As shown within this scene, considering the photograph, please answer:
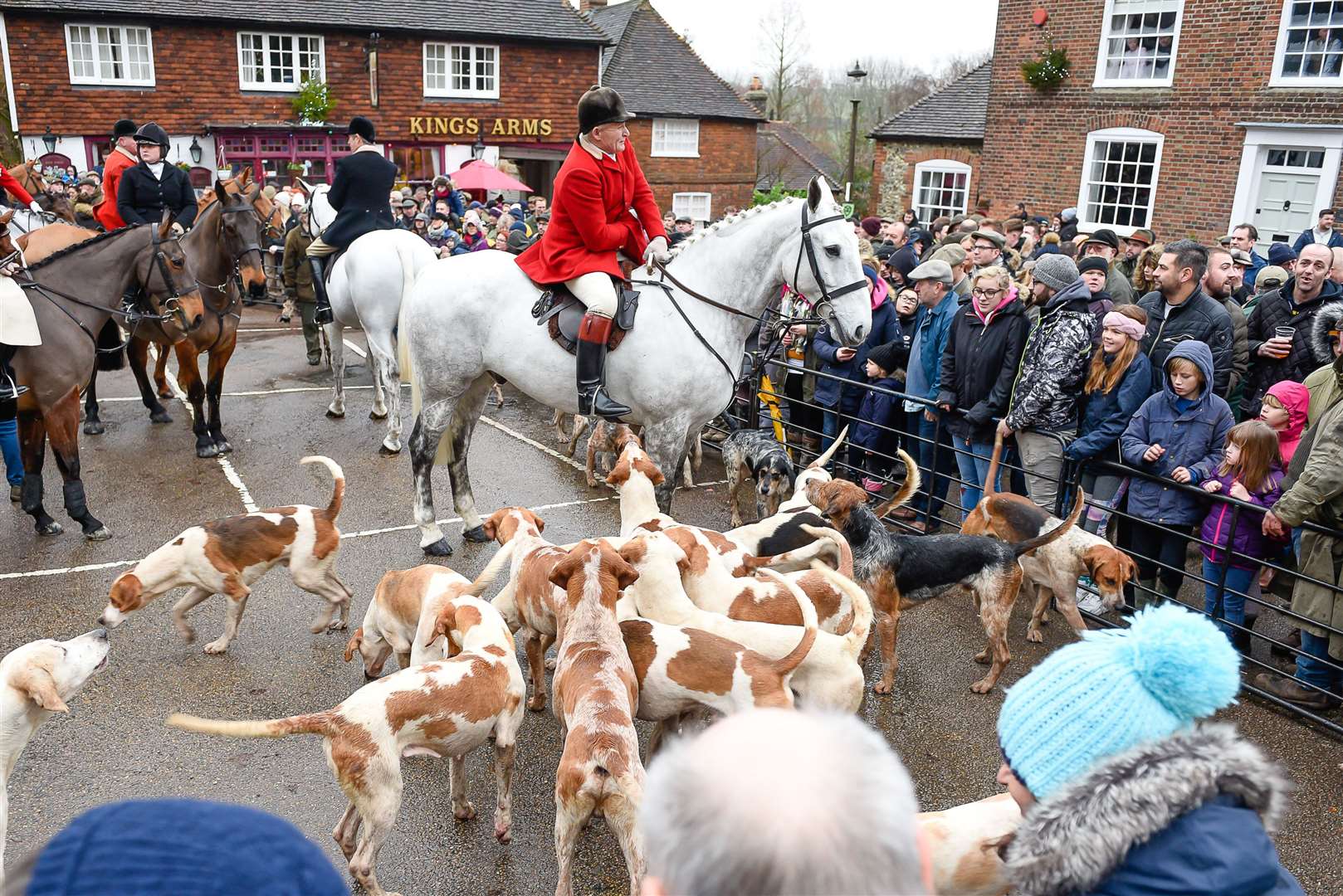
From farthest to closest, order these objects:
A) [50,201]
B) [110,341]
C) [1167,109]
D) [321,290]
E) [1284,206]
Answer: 1. [1167,109]
2. [50,201]
3. [1284,206]
4. [321,290]
5. [110,341]

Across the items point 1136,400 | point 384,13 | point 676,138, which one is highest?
point 384,13

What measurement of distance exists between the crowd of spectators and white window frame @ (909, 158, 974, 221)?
14.9 m

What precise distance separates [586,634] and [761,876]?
2.98 m

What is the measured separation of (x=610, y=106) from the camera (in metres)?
6.34

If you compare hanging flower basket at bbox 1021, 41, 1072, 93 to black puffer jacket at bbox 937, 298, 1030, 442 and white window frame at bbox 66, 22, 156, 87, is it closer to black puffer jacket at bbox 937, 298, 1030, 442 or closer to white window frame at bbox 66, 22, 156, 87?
black puffer jacket at bbox 937, 298, 1030, 442

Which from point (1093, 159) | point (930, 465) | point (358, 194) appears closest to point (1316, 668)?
point (930, 465)

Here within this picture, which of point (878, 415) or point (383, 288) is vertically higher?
point (383, 288)

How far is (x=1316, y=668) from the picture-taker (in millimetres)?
5586

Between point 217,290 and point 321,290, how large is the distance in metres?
1.99

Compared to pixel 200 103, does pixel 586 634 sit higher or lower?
lower

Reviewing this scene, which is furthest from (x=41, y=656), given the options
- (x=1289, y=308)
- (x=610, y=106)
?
(x=1289, y=308)

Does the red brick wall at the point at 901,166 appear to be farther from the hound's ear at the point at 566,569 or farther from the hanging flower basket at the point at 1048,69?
the hound's ear at the point at 566,569

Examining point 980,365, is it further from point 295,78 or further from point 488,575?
point 295,78

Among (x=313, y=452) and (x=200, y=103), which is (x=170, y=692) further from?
(x=200, y=103)
